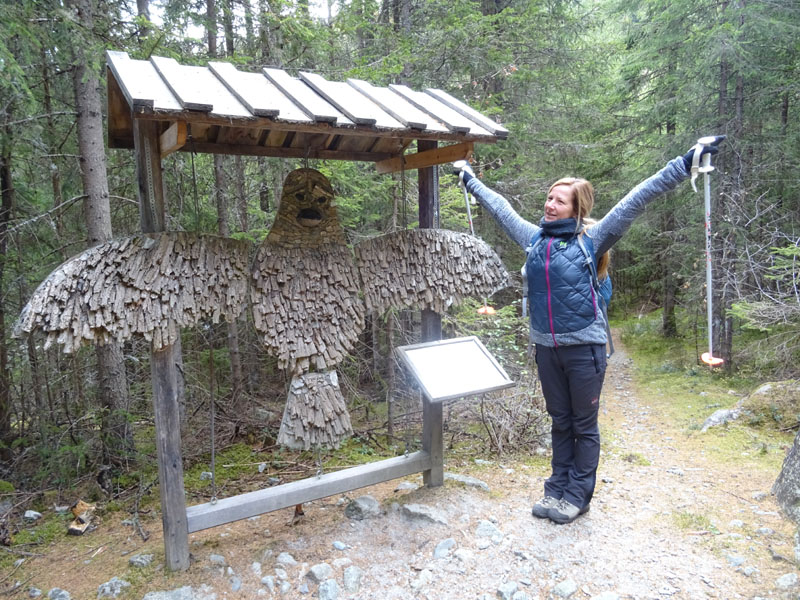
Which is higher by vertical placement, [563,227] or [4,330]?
[563,227]

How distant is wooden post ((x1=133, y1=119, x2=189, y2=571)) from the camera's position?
287 cm

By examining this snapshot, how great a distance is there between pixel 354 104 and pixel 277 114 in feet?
2.23

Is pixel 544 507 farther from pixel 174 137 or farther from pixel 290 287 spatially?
pixel 174 137

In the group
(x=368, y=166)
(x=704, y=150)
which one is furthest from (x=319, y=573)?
(x=368, y=166)

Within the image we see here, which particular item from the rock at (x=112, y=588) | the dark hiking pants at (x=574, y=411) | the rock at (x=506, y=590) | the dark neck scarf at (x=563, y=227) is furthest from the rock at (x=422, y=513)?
the dark neck scarf at (x=563, y=227)

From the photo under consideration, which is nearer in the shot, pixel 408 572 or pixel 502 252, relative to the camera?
pixel 408 572

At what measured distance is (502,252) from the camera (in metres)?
8.96

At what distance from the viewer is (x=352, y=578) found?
2.92 m

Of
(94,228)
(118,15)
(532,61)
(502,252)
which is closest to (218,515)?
(94,228)

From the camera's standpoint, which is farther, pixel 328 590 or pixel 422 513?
pixel 422 513

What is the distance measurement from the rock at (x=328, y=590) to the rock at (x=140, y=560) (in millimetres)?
1109

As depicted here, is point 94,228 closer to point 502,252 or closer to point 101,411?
point 101,411

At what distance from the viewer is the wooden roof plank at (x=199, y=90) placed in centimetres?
243

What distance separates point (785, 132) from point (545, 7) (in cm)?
473
